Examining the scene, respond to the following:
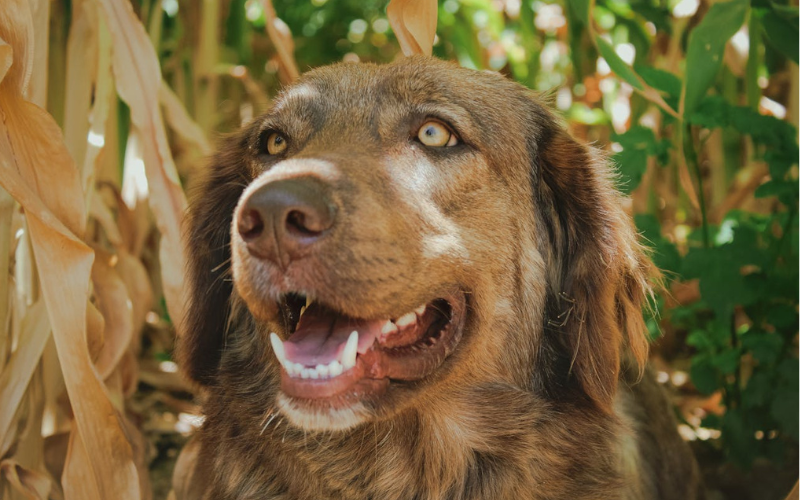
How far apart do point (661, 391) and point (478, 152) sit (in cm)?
156

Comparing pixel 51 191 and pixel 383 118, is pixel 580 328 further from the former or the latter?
pixel 51 191

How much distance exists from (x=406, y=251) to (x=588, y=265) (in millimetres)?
729

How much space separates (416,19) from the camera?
120 inches

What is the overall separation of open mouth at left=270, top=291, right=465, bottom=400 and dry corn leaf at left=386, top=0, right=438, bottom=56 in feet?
3.68

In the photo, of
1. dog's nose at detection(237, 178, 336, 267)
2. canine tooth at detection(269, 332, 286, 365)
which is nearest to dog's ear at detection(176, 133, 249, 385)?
canine tooth at detection(269, 332, 286, 365)

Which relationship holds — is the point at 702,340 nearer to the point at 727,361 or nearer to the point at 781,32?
the point at 727,361

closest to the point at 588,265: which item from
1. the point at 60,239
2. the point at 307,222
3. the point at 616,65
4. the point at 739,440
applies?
the point at 616,65

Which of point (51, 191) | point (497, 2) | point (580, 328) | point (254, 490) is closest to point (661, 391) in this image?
point (580, 328)

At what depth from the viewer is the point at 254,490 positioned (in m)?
2.59

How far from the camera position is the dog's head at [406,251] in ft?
6.69

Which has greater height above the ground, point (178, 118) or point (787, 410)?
point (178, 118)

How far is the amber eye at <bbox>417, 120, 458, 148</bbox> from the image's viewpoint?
2463mm

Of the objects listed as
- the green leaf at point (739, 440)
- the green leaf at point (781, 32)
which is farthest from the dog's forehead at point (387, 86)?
the green leaf at point (739, 440)

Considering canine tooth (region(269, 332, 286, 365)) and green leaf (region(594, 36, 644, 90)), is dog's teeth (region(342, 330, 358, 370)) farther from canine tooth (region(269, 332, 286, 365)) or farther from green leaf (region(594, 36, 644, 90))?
green leaf (region(594, 36, 644, 90))
